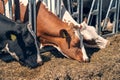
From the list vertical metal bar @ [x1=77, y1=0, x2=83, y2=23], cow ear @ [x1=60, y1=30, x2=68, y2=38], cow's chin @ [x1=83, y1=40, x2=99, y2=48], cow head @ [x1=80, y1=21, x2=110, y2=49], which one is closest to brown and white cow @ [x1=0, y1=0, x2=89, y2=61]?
cow ear @ [x1=60, y1=30, x2=68, y2=38]

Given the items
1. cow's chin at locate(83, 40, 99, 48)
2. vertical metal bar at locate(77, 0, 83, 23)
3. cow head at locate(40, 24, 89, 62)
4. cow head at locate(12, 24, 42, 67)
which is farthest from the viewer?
vertical metal bar at locate(77, 0, 83, 23)

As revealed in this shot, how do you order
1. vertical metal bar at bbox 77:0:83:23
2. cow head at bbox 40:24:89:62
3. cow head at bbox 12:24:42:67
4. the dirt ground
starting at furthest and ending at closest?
vertical metal bar at bbox 77:0:83:23, cow head at bbox 40:24:89:62, cow head at bbox 12:24:42:67, the dirt ground

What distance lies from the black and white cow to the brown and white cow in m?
0.56

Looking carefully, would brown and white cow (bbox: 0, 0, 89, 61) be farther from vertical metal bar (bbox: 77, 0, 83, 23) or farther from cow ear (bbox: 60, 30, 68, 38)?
vertical metal bar (bbox: 77, 0, 83, 23)

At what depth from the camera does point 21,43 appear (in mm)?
6500

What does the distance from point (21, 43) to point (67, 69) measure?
3.26ft

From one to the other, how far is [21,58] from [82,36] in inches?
50.7

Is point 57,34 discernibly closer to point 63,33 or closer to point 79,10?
point 63,33

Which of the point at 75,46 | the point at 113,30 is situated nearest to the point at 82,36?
the point at 75,46

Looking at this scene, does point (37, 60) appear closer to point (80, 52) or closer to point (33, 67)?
point (33, 67)

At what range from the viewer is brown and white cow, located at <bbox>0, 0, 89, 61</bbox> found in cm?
677

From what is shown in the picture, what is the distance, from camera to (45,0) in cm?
745

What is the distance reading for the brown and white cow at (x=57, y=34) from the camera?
6770 millimetres

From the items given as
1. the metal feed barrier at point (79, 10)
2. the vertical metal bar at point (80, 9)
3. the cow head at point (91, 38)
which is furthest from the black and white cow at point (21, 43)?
the vertical metal bar at point (80, 9)
